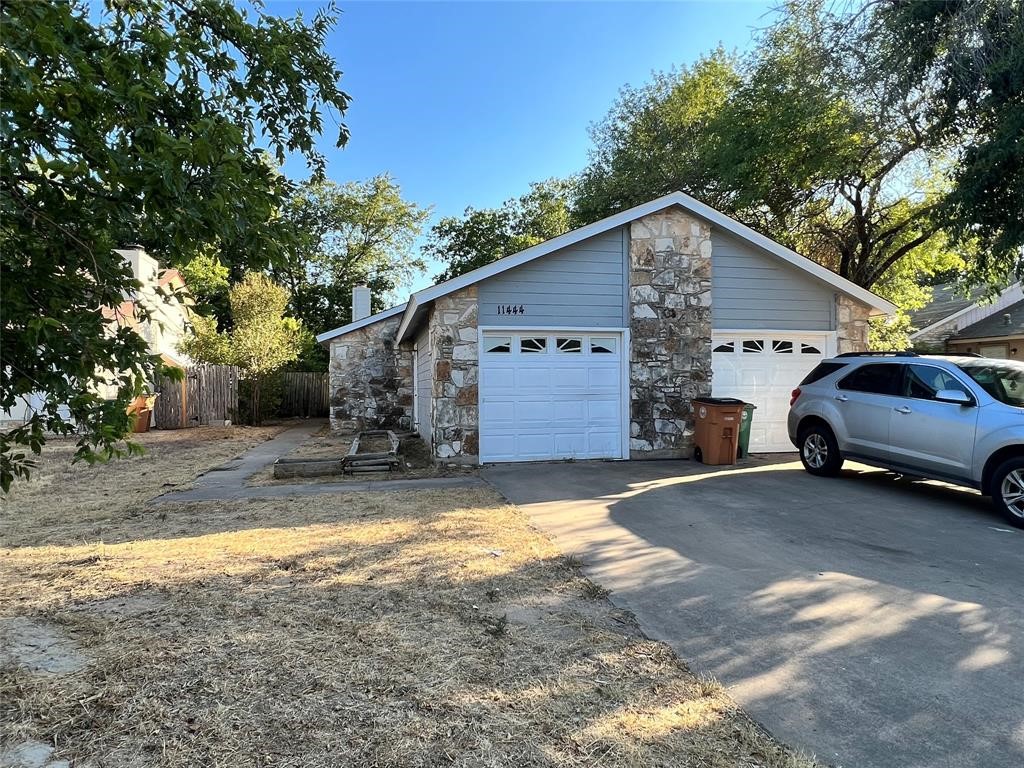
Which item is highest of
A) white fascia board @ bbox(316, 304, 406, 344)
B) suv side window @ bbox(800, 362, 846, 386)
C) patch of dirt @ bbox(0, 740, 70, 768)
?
white fascia board @ bbox(316, 304, 406, 344)

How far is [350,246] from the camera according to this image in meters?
34.1

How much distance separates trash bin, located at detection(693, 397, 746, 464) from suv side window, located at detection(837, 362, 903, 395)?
1840 millimetres

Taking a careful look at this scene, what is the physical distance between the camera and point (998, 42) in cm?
885

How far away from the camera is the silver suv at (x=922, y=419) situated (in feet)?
20.9

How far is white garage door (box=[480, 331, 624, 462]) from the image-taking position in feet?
33.5

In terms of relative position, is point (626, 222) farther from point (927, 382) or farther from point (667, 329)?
point (927, 382)

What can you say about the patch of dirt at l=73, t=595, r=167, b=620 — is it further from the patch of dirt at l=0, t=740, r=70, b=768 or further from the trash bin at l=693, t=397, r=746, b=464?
the trash bin at l=693, t=397, r=746, b=464

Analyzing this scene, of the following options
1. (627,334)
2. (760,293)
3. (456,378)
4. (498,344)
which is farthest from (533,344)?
(760,293)

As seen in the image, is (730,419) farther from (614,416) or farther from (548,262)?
(548,262)

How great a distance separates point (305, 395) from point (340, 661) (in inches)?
847

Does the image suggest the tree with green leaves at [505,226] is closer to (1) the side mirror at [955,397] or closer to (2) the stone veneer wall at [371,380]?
(2) the stone veneer wall at [371,380]

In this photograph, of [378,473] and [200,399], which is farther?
[200,399]

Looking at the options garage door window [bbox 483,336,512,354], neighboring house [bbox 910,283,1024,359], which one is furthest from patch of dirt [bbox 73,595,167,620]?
neighboring house [bbox 910,283,1024,359]

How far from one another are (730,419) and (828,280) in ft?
11.2
